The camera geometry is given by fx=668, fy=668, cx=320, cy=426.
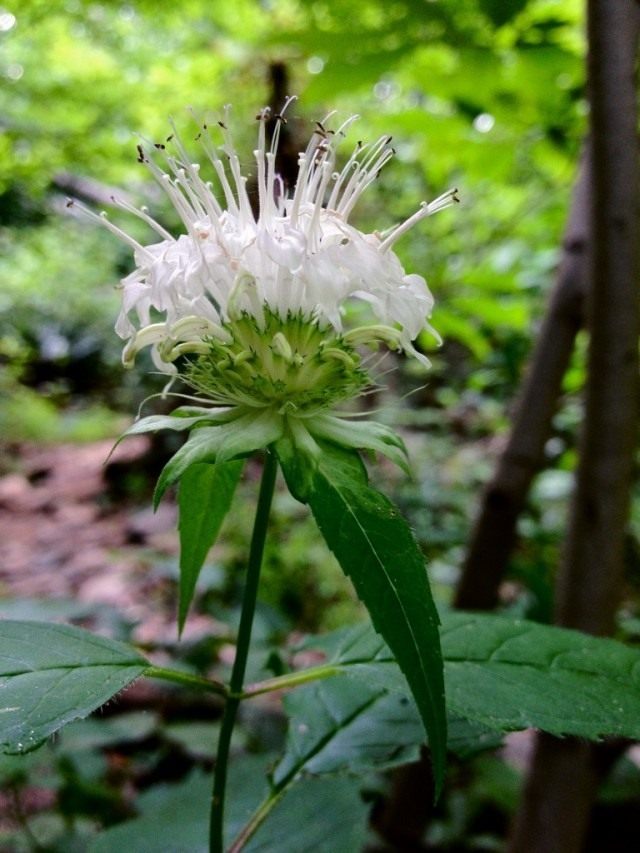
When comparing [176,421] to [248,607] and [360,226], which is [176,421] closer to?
[248,607]

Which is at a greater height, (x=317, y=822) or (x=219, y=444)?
(x=219, y=444)

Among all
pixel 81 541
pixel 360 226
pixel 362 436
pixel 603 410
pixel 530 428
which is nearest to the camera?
pixel 362 436

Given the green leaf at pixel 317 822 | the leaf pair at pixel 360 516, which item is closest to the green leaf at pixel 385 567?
the leaf pair at pixel 360 516

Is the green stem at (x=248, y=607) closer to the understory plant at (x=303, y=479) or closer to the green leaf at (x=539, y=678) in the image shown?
the understory plant at (x=303, y=479)

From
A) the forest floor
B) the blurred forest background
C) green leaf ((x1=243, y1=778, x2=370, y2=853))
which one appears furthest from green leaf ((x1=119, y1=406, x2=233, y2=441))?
the forest floor

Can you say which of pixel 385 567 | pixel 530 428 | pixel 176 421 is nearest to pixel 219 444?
pixel 176 421

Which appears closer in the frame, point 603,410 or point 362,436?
point 362,436
